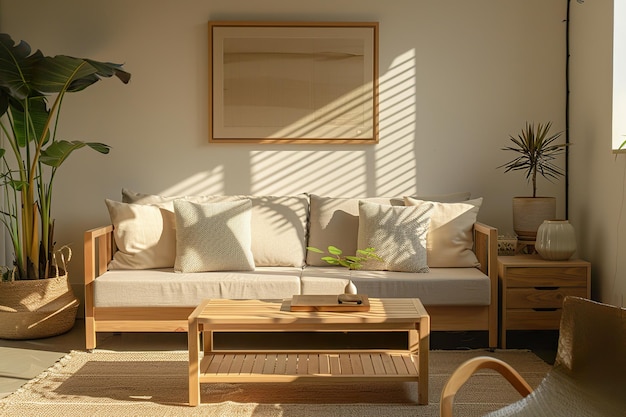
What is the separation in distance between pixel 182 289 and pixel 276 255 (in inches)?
29.2

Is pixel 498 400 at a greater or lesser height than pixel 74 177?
lesser

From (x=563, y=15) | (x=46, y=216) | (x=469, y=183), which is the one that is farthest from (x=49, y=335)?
(x=563, y=15)

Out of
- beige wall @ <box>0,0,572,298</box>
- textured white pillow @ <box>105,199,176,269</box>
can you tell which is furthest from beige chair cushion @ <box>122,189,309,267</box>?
beige wall @ <box>0,0,572,298</box>

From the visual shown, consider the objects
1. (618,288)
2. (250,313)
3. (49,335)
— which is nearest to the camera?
(250,313)

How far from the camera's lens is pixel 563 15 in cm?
502

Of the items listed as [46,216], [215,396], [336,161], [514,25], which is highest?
[514,25]

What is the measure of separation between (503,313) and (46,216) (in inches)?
112

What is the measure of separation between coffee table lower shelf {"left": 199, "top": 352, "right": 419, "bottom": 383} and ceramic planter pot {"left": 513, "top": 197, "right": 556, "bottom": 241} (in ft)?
4.79

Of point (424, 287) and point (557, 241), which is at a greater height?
point (557, 241)

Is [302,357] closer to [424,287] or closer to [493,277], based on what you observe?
[424,287]

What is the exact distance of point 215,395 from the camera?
11.0 ft

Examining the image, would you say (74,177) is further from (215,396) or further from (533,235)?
(533,235)

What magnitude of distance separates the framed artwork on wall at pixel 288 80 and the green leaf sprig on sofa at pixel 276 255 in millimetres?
524

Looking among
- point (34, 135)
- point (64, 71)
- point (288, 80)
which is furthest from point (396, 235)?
point (34, 135)
